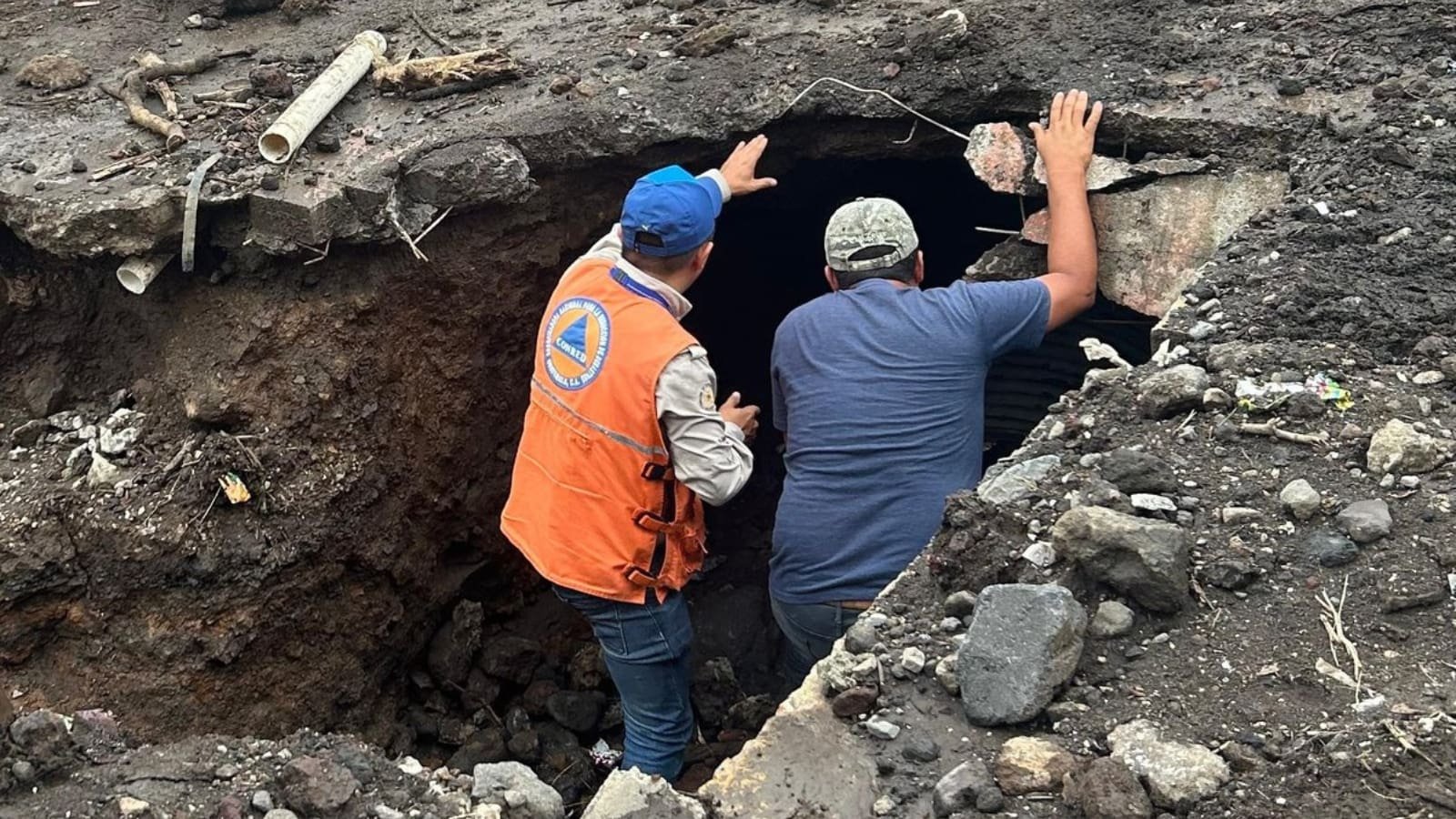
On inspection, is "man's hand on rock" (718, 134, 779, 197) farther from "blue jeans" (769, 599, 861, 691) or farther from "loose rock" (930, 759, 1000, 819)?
"loose rock" (930, 759, 1000, 819)

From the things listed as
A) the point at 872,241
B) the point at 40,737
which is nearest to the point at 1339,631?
the point at 872,241

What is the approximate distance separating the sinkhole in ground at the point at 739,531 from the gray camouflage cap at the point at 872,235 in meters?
0.88

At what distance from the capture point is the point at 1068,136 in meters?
3.48

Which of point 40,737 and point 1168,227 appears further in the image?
point 1168,227

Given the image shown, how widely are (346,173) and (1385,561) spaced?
9.67 ft

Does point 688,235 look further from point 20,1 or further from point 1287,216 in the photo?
point 20,1

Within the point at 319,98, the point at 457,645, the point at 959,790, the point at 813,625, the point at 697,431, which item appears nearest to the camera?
the point at 959,790

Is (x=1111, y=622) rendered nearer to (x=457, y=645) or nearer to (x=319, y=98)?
(x=457, y=645)

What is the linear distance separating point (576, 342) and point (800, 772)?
1243 millimetres

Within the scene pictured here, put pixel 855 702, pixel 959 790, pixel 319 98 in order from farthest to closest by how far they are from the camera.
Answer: pixel 319 98
pixel 855 702
pixel 959 790

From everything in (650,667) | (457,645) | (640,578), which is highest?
(640,578)

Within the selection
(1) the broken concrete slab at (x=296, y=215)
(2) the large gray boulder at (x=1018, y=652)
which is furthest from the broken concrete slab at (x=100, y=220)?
(2) the large gray boulder at (x=1018, y=652)

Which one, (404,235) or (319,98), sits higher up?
(319,98)

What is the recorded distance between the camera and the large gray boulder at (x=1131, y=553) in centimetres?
225
